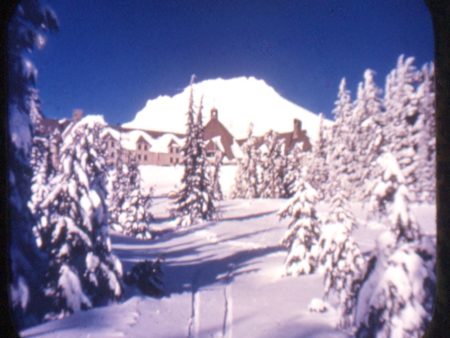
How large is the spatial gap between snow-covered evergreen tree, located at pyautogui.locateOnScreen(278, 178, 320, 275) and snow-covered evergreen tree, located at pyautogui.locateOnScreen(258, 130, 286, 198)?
26 centimetres

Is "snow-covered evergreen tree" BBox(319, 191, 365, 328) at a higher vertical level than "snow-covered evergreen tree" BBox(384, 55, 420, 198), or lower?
lower

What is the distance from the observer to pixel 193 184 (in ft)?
14.3

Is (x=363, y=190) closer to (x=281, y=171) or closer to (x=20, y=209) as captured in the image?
(x=281, y=171)

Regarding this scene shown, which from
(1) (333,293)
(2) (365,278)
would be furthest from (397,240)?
(1) (333,293)

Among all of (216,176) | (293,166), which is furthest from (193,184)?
(293,166)

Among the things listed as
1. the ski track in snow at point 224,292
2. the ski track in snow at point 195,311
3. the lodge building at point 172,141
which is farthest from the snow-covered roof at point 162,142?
the ski track in snow at point 195,311

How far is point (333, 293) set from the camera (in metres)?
3.99

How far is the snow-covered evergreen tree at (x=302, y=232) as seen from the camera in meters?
4.15

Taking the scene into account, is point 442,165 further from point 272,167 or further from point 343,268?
point 272,167

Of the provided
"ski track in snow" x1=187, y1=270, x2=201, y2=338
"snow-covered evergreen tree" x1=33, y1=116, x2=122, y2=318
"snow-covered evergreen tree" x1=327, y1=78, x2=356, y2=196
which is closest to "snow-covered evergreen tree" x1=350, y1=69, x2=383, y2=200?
"snow-covered evergreen tree" x1=327, y1=78, x2=356, y2=196

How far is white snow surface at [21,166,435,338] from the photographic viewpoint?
362 centimetres

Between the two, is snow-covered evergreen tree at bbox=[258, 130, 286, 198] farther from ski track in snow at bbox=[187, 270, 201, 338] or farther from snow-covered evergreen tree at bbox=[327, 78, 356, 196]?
ski track in snow at bbox=[187, 270, 201, 338]

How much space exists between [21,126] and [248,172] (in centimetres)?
290

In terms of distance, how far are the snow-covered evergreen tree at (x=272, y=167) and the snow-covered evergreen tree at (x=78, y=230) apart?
2533mm
